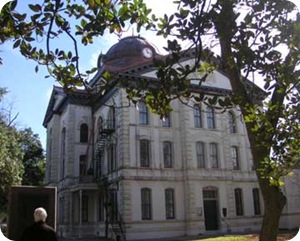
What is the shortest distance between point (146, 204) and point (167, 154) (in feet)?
8.57

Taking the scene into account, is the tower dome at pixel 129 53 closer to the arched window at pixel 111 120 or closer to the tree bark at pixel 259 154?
the arched window at pixel 111 120

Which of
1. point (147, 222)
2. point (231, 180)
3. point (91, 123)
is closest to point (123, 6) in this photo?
point (147, 222)

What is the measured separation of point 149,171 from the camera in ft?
61.8

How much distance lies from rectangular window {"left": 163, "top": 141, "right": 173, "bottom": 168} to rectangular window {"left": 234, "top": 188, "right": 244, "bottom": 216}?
12.5ft

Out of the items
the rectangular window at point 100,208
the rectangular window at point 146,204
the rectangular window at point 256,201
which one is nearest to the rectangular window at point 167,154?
the rectangular window at point 146,204

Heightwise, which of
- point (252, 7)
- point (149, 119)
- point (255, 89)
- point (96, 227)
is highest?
point (149, 119)

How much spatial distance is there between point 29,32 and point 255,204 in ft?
63.2

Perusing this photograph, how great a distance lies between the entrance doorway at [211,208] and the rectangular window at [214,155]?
122 cm

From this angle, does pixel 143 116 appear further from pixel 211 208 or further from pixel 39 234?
pixel 39 234

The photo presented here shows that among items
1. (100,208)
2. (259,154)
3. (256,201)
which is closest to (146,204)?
(100,208)

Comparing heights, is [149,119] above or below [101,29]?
above

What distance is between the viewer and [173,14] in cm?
322

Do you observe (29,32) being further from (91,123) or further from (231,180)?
(91,123)

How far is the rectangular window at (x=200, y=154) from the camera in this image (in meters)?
20.0
